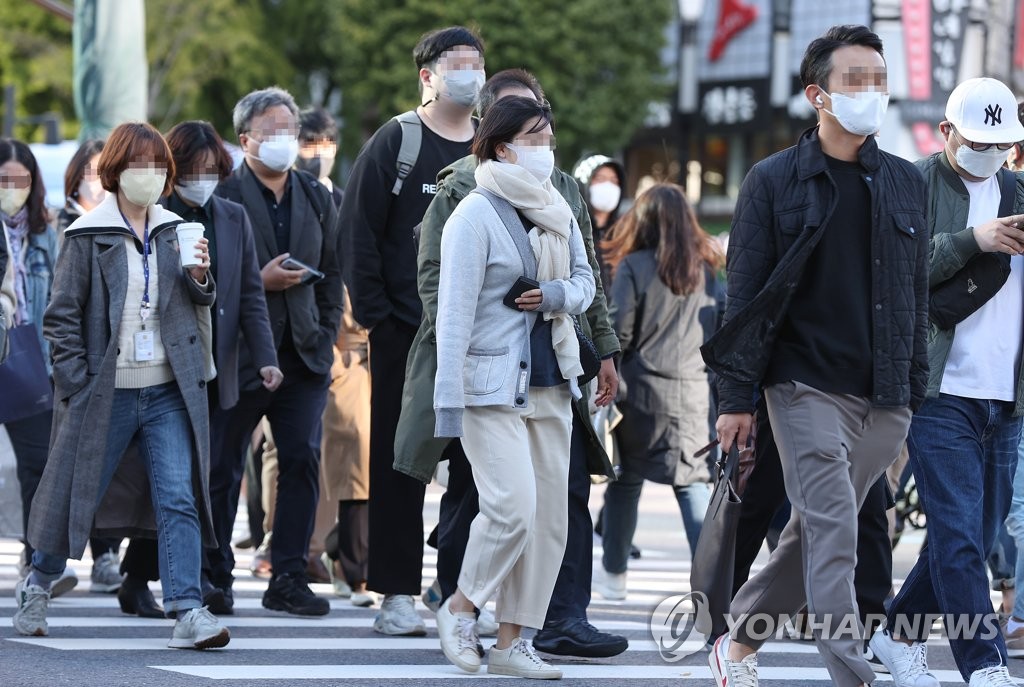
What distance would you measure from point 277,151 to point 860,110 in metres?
3.41

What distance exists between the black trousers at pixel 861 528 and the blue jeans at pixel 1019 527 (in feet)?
4.64

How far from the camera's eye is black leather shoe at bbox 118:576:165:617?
25.7 feet

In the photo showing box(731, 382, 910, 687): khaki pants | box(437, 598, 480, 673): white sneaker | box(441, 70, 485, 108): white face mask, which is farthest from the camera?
box(441, 70, 485, 108): white face mask

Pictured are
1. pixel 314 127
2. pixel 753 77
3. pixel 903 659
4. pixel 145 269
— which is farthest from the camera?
pixel 753 77

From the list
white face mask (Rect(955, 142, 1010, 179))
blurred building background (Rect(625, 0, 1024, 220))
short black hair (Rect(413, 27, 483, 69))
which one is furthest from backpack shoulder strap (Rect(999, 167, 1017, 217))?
blurred building background (Rect(625, 0, 1024, 220))

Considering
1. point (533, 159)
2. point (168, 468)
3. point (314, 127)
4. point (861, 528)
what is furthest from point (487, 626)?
point (314, 127)

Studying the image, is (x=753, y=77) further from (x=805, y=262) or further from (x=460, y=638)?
(x=805, y=262)

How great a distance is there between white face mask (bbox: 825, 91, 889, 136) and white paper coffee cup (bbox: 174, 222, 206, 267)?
2656 millimetres

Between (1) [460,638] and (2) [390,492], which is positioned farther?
(2) [390,492]

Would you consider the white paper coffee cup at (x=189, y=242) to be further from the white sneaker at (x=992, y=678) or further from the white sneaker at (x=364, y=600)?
the white sneaker at (x=992, y=678)

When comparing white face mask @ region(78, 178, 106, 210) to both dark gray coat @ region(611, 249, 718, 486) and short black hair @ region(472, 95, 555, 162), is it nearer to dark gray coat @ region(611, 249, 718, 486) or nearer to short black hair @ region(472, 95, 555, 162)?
dark gray coat @ region(611, 249, 718, 486)

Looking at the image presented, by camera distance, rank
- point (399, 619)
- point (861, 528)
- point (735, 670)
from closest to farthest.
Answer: point (735, 670) → point (861, 528) → point (399, 619)

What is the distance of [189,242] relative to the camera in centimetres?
698

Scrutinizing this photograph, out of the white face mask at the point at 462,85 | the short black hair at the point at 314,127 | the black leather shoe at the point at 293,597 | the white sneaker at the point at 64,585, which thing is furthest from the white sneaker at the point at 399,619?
the short black hair at the point at 314,127
